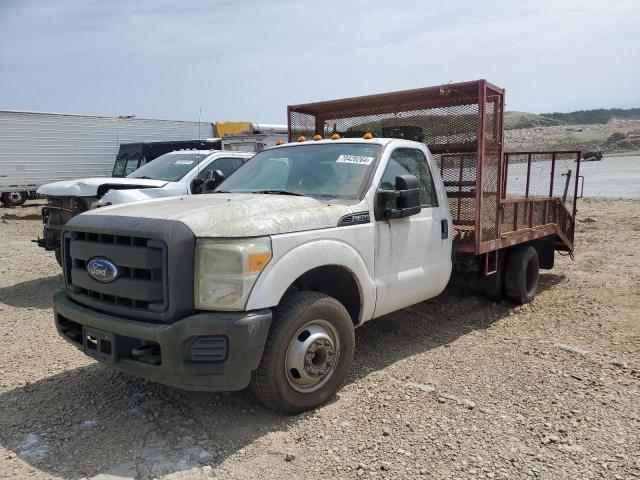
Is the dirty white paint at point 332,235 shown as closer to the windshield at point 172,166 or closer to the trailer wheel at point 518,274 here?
the trailer wheel at point 518,274

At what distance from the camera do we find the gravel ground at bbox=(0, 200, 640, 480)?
127 inches

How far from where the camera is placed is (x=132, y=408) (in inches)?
155

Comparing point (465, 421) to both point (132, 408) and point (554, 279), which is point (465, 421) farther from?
point (554, 279)

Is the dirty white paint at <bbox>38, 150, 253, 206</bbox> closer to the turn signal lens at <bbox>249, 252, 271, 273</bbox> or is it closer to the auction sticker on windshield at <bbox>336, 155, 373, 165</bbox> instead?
the auction sticker on windshield at <bbox>336, 155, 373, 165</bbox>

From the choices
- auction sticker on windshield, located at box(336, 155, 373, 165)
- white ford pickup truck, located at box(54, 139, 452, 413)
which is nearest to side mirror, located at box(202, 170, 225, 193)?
white ford pickup truck, located at box(54, 139, 452, 413)

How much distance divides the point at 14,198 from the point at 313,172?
59.6 ft

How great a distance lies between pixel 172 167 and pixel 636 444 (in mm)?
7478

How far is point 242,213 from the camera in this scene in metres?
3.62

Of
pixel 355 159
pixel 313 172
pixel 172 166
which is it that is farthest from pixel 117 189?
pixel 355 159

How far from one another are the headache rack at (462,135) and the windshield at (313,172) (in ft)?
4.87

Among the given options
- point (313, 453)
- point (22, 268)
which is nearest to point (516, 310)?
point (313, 453)

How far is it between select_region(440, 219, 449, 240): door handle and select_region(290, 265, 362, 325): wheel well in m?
1.34

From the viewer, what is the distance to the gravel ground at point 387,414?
3.22 metres

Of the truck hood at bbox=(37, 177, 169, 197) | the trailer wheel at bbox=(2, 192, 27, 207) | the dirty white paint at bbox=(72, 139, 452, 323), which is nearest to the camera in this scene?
the dirty white paint at bbox=(72, 139, 452, 323)
